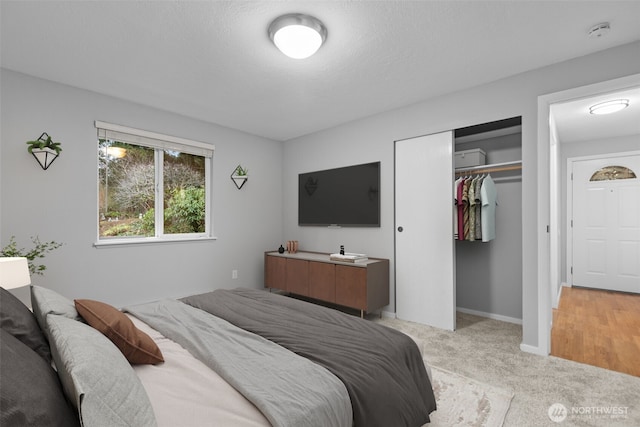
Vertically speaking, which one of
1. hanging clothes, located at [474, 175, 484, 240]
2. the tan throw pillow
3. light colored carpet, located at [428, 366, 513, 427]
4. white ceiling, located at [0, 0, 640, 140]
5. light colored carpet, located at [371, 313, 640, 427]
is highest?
white ceiling, located at [0, 0, 640, 140]

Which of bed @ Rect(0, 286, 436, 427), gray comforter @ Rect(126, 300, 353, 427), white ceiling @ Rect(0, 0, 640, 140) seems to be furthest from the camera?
white ceiling @ Rect(0, 0, 640, 140)

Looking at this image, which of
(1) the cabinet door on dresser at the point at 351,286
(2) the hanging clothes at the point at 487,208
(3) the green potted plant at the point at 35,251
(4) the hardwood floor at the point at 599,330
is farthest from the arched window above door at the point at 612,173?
(3) the green potted plant at the point at 35,251

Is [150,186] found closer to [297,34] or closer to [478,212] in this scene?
[297,34]

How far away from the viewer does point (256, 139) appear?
188 inches

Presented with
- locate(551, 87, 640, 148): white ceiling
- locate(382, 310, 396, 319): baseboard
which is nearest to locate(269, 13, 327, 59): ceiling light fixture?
locate(551, 87, 640, 148): white ceiling

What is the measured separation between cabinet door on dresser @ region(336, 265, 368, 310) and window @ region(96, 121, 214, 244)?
189 centimetres

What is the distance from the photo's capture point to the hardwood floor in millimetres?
2631

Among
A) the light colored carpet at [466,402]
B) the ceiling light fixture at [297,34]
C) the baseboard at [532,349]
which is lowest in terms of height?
the light colored carpet at [466,402]

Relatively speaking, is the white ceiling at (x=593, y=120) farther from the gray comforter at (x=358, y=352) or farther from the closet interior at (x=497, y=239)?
the gray comforter at (x=358, y=352)

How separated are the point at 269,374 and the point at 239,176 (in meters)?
3.45

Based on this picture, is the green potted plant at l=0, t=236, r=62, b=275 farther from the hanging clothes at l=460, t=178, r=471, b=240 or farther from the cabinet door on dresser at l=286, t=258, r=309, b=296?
the hanging clothes at l=460, t=178, r=471, b=240

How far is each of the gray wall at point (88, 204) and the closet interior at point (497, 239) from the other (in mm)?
2974

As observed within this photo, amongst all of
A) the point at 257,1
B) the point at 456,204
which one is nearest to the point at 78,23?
the point at 257,1

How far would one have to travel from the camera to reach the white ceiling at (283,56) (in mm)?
2014
